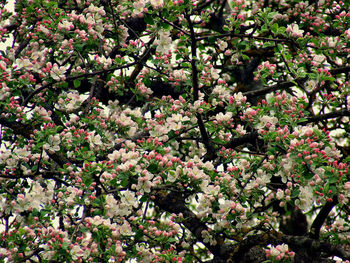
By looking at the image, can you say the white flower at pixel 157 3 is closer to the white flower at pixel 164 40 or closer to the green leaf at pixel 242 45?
the white flower at pixel 164 40

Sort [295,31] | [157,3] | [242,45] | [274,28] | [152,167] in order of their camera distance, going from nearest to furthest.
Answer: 1. [152,167]
2. [157,3]
3. [274,28]
4. [295,31]
5. [242,45]

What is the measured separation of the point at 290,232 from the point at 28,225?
508 cm

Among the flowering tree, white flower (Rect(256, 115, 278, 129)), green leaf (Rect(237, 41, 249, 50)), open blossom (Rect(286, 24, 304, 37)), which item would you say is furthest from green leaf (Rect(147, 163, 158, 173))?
open blossom (Rect(286, 24, 304, 37))

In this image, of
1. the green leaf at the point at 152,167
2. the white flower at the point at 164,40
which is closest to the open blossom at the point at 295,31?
the white flower at the point at 164,40

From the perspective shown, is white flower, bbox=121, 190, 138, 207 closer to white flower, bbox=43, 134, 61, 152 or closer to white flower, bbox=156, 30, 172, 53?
white flower, bbox=43, 134, 61, 152

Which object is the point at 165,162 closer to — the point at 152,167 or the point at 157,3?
the point at 152,167

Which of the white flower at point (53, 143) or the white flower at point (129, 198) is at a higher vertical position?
the white flower at point (53, 143)

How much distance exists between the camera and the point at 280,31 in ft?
14.1

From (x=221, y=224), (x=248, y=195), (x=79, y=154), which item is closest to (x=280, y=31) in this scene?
(x=248, y=195)

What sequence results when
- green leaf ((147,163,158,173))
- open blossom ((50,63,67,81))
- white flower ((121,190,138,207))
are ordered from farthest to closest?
open blossom ((50,63,67,81)) < white flower ((121,190,138,207)) < green leaf ((147,163,158,173))

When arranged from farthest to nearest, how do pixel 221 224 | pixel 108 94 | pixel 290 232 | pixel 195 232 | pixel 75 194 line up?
1. pixel 290 232
2. pixel 108 94
3. pixel 195 232
4. pixel 221 224
5. pixel 75 194

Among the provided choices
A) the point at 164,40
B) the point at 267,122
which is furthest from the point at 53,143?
the point at 267,122

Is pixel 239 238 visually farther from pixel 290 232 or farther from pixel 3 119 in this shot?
pixel 290 232

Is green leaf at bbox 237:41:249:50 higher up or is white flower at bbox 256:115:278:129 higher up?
green leaf at bbox 237:41:249:50
